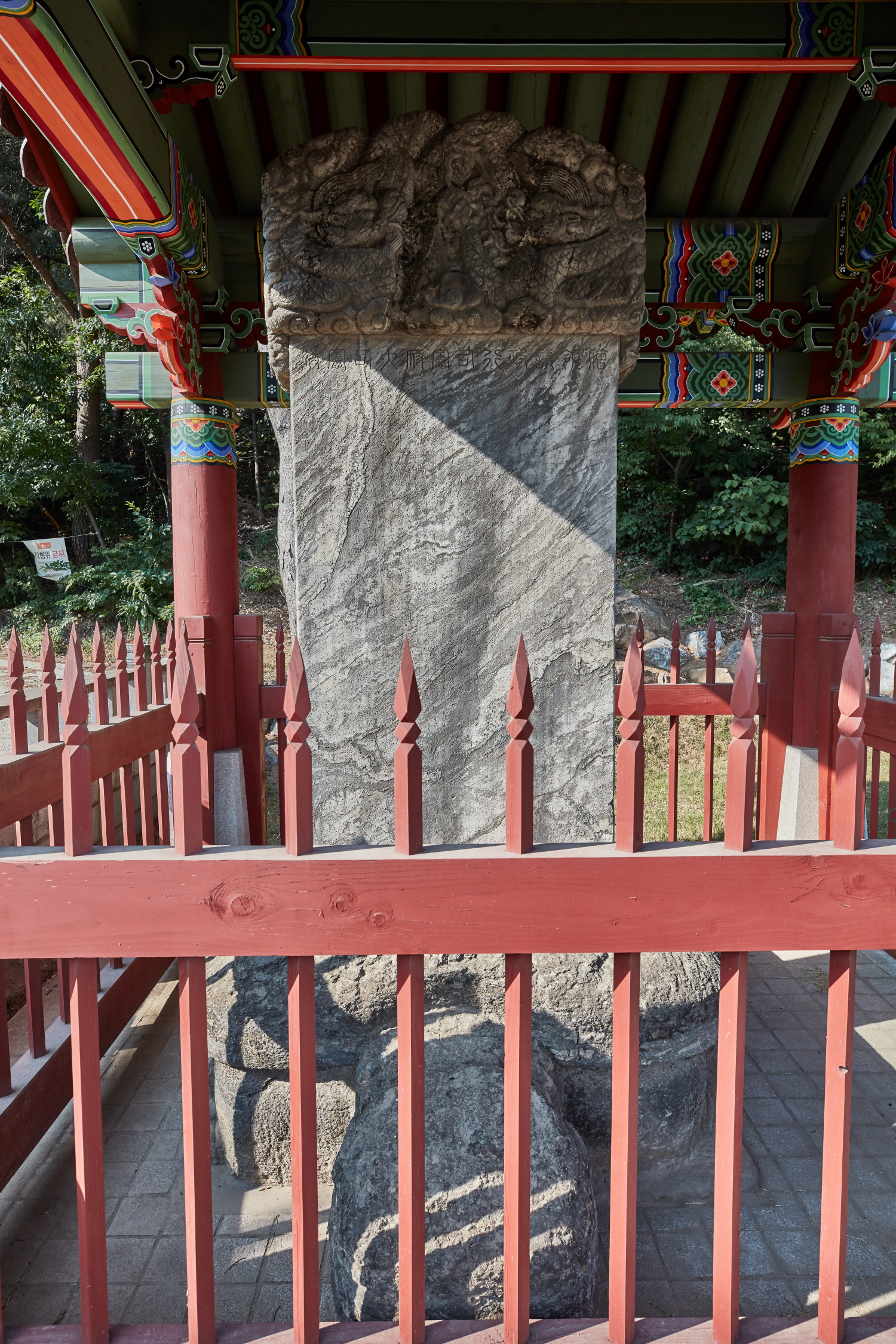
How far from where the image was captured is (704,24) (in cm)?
231

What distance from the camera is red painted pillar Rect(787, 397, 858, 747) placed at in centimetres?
466

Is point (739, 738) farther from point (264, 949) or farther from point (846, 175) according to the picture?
point (846, 175)

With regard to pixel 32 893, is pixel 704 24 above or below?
above

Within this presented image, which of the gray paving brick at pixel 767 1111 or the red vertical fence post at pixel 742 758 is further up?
the red vertical fence post at pixel 742 758

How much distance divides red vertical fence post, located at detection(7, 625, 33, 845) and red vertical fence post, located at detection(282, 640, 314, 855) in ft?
4.30

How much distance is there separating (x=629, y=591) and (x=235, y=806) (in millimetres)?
9399

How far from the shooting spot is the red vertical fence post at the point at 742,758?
4.09ft

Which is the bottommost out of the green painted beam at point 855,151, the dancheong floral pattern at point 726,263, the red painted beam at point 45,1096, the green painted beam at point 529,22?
the red painted beam at point 45,1096

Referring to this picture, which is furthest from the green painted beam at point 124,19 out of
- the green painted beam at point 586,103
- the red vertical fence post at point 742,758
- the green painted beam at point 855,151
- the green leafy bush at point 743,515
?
the green leafy bush at point 743,515

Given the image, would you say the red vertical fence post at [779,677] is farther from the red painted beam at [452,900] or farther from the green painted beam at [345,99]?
the red painted beam at [452,900]

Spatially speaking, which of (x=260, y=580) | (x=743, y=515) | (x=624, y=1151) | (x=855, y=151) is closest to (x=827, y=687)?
(x=855, y=151)

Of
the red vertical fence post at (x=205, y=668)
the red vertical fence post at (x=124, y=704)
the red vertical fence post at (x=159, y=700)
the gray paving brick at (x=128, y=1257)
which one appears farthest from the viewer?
the red vertical fence post at (x=205, y=668)

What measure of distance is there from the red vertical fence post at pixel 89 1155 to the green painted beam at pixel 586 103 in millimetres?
2878

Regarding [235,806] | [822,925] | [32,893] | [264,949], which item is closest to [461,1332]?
[264,949]
